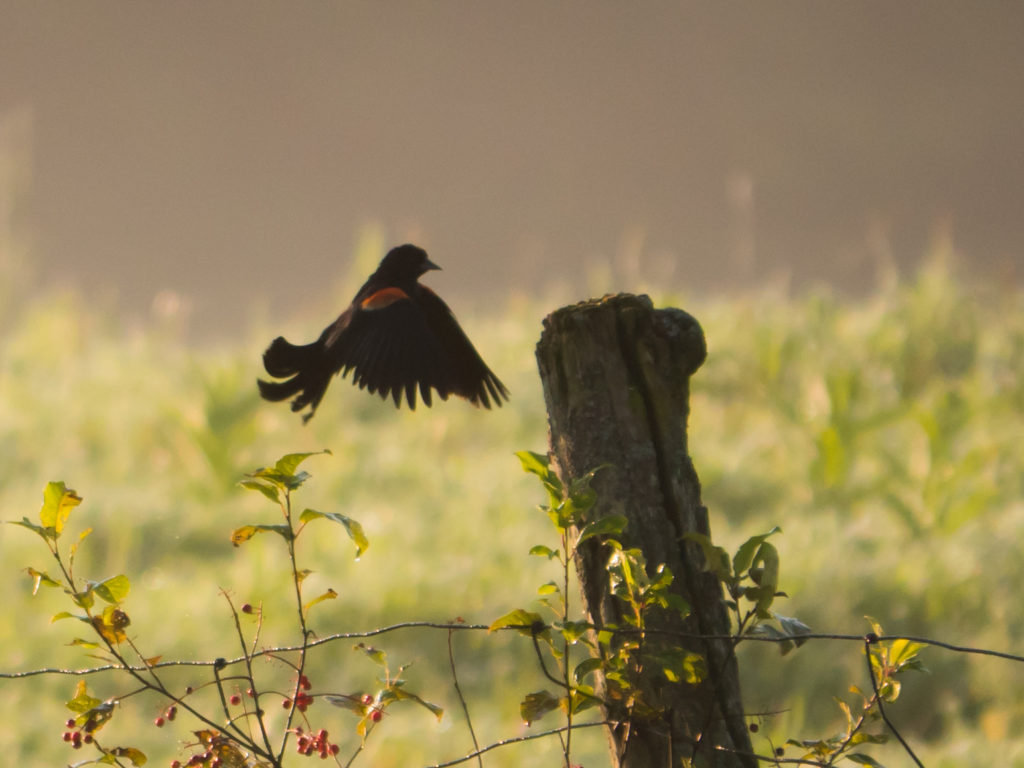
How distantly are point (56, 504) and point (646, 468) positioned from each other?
2.16ft

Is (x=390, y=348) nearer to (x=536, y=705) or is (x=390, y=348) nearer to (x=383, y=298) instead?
(x=383, y=298)

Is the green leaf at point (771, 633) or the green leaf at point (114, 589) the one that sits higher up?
the green leaf at point (114, 589)

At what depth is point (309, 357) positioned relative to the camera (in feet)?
5.59

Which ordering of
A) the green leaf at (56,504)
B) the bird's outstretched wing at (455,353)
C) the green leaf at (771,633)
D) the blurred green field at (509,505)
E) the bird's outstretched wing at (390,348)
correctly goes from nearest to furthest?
the green leaf at (56,504) < the green leaf at (771,633) < the bird's outstretched wing at (390,348) < the bird's outstretched wing at (455,353) < the blurred green field at (509,505)

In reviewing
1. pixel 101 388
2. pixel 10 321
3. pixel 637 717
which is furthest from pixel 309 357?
pixel 10 321

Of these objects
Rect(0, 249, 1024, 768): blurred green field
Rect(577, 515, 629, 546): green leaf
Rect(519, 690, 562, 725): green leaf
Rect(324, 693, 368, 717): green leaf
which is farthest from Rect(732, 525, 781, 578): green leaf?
Rect(0, 249, 1024, 768): blurred green field

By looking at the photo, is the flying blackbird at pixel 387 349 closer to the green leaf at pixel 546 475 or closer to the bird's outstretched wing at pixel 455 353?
the bird's outstretched wing at pixel 455 353

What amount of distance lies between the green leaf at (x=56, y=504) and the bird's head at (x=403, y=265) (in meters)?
0.79

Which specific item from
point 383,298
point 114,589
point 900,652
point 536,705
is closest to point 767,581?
point 900,652

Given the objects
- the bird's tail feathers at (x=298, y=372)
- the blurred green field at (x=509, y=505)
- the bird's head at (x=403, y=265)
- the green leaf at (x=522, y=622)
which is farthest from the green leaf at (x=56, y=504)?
the blurred green field at (x=509, y=505)

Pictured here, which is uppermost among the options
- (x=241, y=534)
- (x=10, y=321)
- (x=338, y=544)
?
(x=10, y=321)

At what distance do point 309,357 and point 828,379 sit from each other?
3069 millimetres

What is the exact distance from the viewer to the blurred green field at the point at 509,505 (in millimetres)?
3416

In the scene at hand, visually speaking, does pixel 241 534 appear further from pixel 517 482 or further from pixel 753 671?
pixel 517 482
